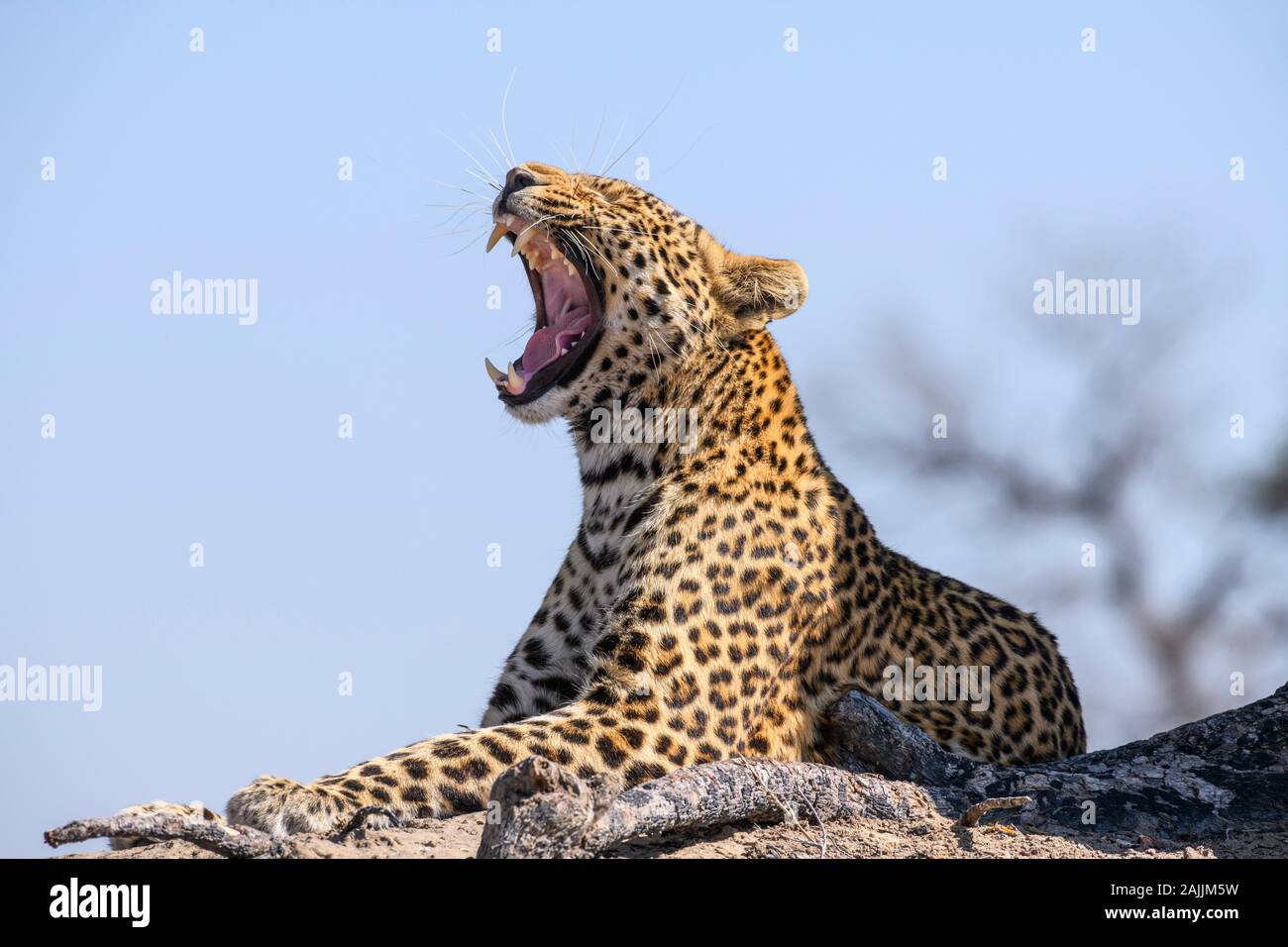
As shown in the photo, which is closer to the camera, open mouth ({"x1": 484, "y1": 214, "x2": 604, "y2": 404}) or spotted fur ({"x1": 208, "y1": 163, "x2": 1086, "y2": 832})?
spotted fur ({"x1": 208, "y1": 163, "x2": 1086, "y2": 832})

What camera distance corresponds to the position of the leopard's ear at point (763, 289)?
10070mm

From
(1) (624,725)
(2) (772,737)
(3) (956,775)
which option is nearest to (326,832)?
(1) (624,725)

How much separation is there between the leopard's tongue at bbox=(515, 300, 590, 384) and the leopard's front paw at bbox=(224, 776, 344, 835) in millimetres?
3231

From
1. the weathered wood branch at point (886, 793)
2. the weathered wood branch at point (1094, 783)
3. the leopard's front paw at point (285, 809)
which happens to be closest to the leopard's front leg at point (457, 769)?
the leopard's front paw at point (285, 809)

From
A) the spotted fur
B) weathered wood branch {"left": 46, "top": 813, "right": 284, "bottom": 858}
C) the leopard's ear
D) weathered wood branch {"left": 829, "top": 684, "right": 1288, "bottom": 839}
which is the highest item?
the leopard's ear

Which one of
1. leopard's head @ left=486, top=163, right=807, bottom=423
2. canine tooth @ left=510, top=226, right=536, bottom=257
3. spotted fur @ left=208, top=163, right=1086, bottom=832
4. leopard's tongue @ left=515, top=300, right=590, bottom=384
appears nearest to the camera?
spotted fur @ left=208, top=163, right=1086, bottom=832

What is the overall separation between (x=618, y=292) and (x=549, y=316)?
2.43 feet

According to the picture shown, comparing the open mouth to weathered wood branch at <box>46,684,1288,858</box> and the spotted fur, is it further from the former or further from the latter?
weathered wood branch at <box>46,684,1288,858</box>

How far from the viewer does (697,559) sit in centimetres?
932

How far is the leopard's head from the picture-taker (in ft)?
33.0

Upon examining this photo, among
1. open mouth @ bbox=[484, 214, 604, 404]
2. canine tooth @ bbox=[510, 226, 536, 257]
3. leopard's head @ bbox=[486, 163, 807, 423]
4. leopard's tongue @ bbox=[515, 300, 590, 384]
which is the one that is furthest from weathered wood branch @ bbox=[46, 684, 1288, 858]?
canine tooth @ bbox=[510, 226, 536, 257]

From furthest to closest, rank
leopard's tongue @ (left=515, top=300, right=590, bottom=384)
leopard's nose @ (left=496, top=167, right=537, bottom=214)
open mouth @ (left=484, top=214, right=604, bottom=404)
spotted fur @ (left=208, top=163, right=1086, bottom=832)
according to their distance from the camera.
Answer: leopard's nose @ (left=496, top=167, right=537, bottom=214) < leopard's tongue @ (left=515, top=300, right=590, bottom=384) < open mouth @ (left=484, top=214, right=604, bottom=404) < spotted fur @ (left=208, top=163, right=1086, bottom=832)

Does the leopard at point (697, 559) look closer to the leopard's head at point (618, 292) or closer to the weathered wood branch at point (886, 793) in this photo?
the leopard's head at point (618, 292)

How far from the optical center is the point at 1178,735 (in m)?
9.80
